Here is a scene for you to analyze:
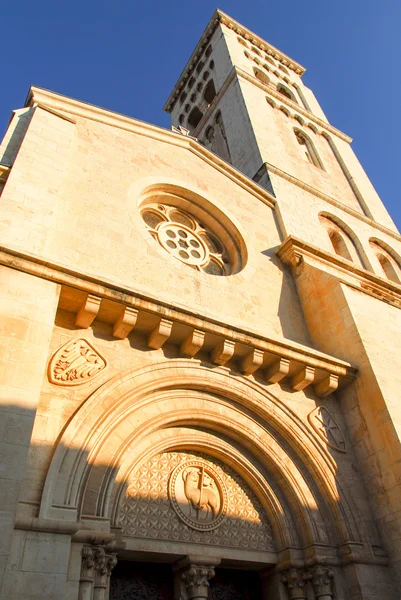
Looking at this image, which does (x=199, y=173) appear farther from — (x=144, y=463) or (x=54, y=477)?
(x=54, y=477)

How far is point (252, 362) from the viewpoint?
7.77 meters

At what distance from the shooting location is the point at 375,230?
14.9 metres

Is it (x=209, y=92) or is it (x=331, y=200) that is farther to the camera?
(x=209, y=92)

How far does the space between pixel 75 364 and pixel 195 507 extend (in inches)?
102

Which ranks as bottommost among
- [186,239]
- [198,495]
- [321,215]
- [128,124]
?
[198,495]

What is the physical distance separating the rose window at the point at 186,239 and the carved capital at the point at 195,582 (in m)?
5.30

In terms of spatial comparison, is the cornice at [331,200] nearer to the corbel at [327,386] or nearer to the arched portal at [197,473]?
the corbel at [327,386]

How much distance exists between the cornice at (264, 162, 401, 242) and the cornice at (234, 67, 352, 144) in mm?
6621

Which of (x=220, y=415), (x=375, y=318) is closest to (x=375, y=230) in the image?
(x=375, y=318)

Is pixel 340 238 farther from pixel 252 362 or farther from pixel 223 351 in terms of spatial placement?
pixel 223 351

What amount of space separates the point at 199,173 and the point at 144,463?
23.4 feet

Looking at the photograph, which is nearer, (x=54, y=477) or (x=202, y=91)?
(x=54, y=477)

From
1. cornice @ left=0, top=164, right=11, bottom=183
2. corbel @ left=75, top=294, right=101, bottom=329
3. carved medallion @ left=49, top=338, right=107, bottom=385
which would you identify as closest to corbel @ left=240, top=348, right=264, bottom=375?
carved medallion @ left=49, top=338, right=107, bottom=385

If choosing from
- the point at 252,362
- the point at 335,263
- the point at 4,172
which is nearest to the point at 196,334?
the point at 252,362
